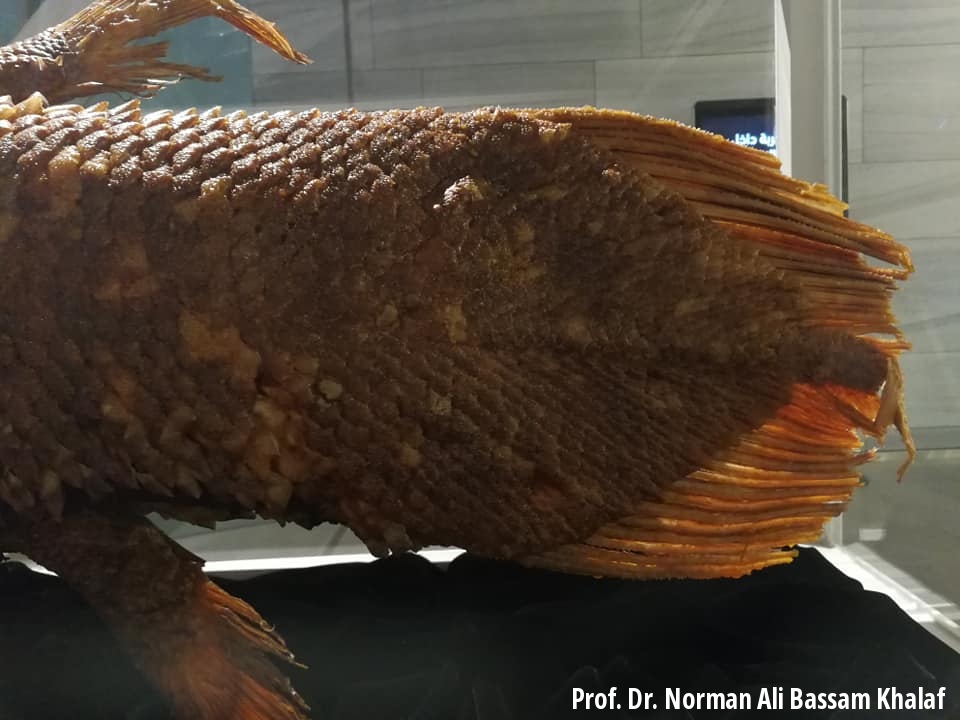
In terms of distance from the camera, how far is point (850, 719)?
0.81 meters

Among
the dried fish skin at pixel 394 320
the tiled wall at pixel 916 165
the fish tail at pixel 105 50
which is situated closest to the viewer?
the dried fish skin at pixel 394 320

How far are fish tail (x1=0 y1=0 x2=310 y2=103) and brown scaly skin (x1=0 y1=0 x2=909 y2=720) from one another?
0.35 m

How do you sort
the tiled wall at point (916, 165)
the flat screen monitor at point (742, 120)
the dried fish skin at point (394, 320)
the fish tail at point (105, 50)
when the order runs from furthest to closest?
the flat screen monitor at point (742, 120) → the tiled wall at point (916, 165) → the fish tail at point (105, 50) → the dried fish skin at point (394, 320)

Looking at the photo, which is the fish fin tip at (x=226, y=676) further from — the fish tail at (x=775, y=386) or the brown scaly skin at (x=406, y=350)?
the fish tail at (x=775, y=386)

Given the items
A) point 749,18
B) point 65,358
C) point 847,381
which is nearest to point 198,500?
point 65,358

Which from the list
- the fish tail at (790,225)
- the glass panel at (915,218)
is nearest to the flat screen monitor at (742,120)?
the glass panel at (915,218)

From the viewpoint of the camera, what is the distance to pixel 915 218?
129 centimetres

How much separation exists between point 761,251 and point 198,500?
0.68 metres

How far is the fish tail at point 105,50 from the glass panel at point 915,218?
0.99 meters

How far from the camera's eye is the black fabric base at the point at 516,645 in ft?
2.79

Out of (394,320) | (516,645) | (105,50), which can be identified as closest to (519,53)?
(105,50)

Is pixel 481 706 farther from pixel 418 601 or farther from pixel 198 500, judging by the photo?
pixel 198 500

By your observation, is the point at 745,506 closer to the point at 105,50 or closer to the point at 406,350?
the point at 406,350

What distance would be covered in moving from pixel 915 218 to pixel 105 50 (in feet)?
4.40
